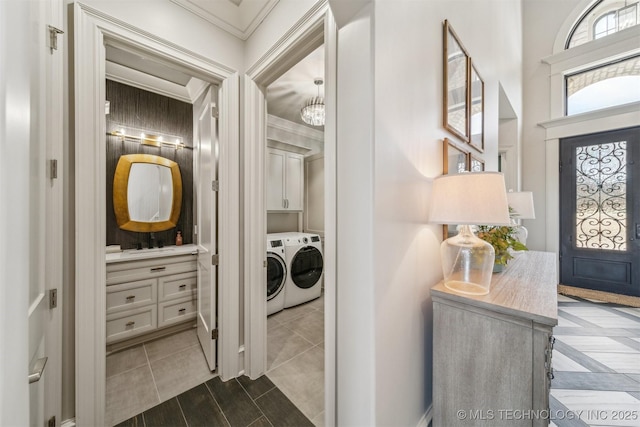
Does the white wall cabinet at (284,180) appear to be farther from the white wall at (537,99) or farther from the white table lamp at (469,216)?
the white wall at (537,99)

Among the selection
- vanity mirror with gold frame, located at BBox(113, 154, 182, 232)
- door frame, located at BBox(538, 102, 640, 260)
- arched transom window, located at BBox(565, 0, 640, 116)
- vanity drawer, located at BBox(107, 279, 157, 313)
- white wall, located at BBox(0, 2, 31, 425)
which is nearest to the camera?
white wall, located at BBox(0, 2, 31, 425)

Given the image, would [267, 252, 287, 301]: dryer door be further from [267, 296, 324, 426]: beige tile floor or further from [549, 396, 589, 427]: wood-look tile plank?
[549, 396, 589, 427]: wood-look tile plank

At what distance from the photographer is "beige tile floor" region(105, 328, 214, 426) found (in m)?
1.58

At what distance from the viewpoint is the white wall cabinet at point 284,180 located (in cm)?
361

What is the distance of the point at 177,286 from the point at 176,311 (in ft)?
0.83

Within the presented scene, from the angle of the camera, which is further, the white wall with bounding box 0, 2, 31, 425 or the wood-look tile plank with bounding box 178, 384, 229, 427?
the wood-look tile plank with bounding box 178, 384, 229, 427

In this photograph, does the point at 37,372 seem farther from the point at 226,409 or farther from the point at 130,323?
the point at 130,323

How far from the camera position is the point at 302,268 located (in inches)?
127

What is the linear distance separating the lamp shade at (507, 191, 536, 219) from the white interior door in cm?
252

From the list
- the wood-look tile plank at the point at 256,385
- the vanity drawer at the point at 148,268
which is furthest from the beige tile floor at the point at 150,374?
the vanity drawer at the point at 148,268

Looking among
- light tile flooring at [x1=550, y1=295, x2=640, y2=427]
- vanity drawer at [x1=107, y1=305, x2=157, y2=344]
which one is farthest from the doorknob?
light tile flooring at [x1=550, y1=295, x2=640, y2=427]

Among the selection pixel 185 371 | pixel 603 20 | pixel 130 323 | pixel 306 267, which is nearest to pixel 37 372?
pixel 185 371

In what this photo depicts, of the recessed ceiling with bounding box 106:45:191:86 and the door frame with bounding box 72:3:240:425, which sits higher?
the recessed ceiling with bounding box 106:45:191:86

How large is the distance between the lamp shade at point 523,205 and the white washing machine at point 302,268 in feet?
7.44
